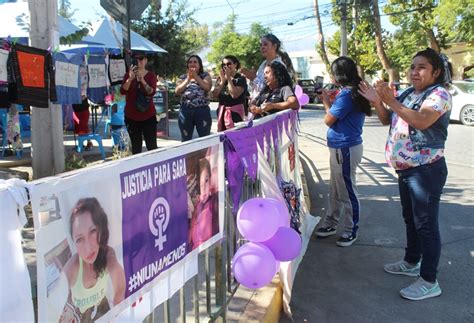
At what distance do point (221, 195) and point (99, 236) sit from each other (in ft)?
3.97

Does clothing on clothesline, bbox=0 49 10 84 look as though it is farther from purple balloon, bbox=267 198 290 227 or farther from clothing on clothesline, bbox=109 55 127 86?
purple balloon, bbox=267 198 290 227

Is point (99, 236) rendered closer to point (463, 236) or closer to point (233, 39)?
point (463, 236)

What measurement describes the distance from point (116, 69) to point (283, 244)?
712cm

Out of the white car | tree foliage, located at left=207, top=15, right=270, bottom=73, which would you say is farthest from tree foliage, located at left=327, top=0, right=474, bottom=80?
tree foliage, located at left=207, top=15, right=270, bottom=73

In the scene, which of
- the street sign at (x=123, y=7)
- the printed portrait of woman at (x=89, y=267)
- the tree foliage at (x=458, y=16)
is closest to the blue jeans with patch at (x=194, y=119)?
the street sign at (x=123, y=7)

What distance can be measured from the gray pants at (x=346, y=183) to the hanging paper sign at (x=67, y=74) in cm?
423

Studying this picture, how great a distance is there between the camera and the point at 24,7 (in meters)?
8.29

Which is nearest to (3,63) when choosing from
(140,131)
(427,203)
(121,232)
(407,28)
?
(140,131)

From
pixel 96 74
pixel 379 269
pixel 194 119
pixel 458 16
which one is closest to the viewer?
pixel 379 269

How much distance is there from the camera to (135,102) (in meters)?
6.12

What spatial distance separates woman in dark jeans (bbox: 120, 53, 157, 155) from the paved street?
2456mm

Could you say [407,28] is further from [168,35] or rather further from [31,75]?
[31,75]

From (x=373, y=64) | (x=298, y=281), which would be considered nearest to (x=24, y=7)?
(x=298, y=281)

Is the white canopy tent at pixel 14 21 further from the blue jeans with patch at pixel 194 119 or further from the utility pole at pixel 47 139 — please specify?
the blue jeans with patch at pixel 194 119
